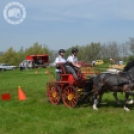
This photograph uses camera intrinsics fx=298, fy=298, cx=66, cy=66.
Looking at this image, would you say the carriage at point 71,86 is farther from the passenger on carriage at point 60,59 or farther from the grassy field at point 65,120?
the grassy field at point 65,120

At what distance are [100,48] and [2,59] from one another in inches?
1005

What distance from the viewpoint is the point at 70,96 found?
991 centimetres

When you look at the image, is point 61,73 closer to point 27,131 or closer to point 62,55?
point 62,55

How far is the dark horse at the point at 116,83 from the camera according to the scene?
9105mm

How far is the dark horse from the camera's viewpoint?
29.9ft

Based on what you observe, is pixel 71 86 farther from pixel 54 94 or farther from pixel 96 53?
pixel 96 53

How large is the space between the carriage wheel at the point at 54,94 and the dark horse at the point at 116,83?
1.45 meters

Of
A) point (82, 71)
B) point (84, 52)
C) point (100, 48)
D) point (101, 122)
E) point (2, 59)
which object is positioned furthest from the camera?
point (2, 59)

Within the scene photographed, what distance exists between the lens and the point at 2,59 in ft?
238

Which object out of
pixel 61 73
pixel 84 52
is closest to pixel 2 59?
pixel 84 52

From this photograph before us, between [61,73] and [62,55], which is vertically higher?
[62,55]

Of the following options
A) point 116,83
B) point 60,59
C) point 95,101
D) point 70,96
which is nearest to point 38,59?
point 60,59

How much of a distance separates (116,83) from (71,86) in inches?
60.3

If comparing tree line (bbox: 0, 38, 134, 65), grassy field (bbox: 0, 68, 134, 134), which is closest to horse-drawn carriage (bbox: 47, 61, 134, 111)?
grassy field (bbox: 0, 68, 134, 134)
